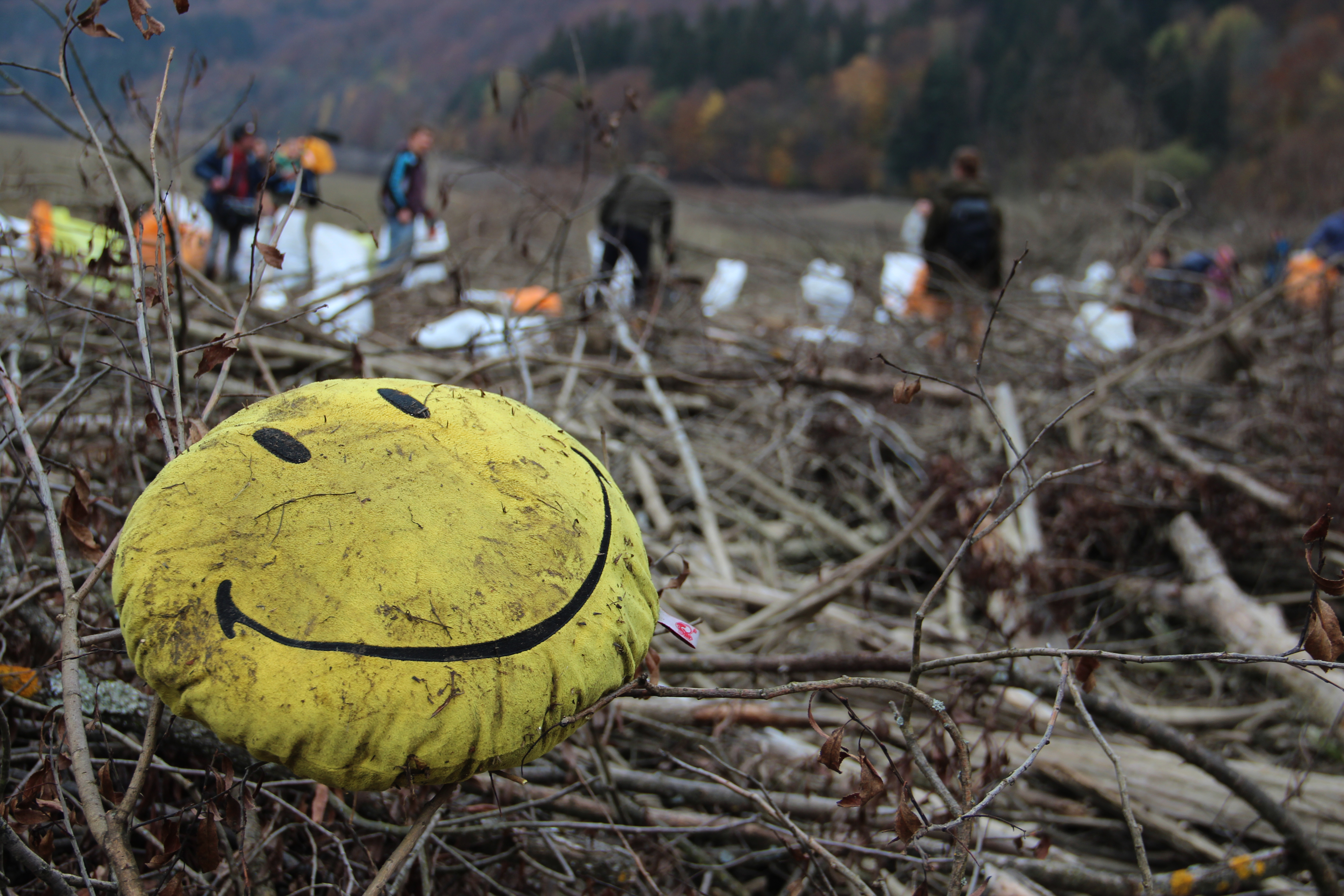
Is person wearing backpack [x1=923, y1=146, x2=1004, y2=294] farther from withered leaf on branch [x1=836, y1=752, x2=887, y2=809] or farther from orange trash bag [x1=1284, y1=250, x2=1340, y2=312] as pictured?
withered leaf on branch [x1=836, y1=752, x2=887, y2=809]

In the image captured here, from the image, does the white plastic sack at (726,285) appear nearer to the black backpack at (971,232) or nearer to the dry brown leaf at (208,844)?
the black backpack at (971,232)

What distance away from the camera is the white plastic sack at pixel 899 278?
5.39 m

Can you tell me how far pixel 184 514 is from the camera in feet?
3.43

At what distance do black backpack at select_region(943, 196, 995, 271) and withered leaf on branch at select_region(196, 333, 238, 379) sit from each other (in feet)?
18.1

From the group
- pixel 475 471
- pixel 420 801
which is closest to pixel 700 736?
pixel 420 801

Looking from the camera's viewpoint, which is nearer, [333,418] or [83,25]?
[333,418]

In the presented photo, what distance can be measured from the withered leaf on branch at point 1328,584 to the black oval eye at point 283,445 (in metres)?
1.46

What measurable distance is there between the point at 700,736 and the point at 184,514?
1.41 metres

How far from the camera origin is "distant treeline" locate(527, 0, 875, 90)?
3506cm

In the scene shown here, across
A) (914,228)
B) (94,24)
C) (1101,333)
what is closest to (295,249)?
(94,24)

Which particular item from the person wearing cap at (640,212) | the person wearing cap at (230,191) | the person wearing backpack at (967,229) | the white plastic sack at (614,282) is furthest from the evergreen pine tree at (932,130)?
the person wearing cap at (230,191)

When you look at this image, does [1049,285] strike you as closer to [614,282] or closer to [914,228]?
[914,228]

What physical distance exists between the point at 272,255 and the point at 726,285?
5.36m

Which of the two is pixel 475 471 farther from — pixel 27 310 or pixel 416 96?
pixel 416 96
